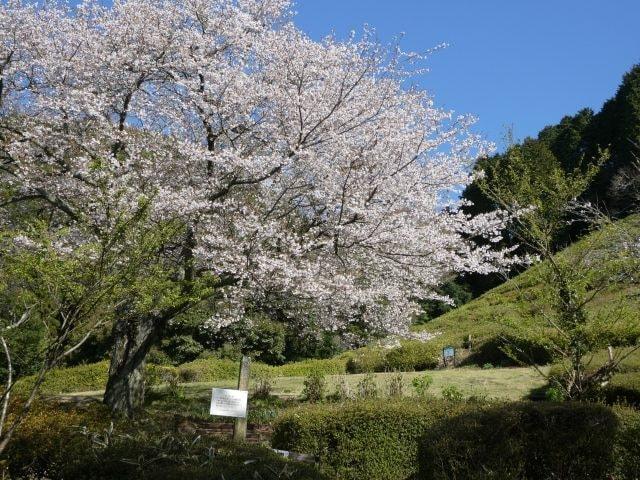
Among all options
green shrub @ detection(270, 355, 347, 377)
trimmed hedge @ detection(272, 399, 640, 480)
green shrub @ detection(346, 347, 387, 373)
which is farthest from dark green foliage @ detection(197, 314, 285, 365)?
trimmed hedge @ detection(272, 399, 640, 480)

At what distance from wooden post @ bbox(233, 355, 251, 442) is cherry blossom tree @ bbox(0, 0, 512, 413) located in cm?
141

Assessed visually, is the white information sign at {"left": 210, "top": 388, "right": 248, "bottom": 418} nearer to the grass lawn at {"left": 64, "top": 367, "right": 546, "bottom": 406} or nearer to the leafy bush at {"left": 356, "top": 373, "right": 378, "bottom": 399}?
the leafy bush at {"left": 356, "top": 373, "right": 378, "bottom": 399}

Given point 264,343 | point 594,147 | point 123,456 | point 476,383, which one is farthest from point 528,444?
point 594,147

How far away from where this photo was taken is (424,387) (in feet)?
36.6

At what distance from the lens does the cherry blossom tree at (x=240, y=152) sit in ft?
30.9

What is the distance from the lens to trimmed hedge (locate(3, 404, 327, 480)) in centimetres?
429

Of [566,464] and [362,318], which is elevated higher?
[362,318]

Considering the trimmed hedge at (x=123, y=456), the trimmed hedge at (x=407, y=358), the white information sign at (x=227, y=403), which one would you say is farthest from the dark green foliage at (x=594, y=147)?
the trimmed hedge at (x=123, y=456)

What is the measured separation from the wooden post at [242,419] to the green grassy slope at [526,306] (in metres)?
3.96

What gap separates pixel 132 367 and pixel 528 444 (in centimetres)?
781

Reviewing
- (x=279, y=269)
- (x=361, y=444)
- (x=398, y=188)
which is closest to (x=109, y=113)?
(x=279, y=269)

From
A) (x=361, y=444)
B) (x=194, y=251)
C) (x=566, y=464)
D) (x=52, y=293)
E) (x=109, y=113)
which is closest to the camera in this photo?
(x=566, y=464)

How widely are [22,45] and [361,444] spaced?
378 inches

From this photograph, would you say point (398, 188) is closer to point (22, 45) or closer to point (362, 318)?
point (362, 318)
